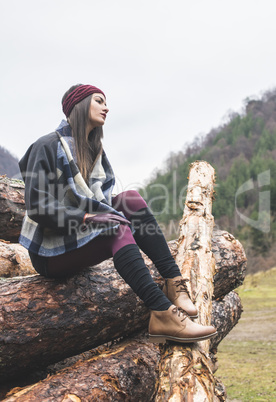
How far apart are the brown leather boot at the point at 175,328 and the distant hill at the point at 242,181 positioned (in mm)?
12242

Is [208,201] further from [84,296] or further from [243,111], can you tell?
[243,111]

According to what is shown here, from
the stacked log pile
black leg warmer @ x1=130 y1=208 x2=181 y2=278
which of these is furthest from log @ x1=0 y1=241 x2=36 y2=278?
black leg warmer @ x1=130 y1=208 x2=181 y2=278

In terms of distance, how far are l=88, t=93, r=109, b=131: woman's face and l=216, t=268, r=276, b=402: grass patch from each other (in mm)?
3372

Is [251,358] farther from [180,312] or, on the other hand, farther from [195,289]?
[180,312]

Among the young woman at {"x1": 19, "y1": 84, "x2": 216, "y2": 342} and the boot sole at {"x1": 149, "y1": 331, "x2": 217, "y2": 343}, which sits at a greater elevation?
→ the young woman at {"x1": 19, "y1": 84, "x2": 216, "y2": 342}

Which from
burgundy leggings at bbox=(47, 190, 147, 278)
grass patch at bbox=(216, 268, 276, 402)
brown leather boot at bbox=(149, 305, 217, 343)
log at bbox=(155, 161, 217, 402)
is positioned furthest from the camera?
grass patch at bbox=(216, 268, 276, 402)

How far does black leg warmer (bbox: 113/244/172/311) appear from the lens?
2154 millimetres

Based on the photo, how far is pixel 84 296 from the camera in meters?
2.57

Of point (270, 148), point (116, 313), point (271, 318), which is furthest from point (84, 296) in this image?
point (270, 148)

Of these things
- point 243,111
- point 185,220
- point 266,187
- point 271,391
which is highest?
point 243,111

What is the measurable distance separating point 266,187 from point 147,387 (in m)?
49.4

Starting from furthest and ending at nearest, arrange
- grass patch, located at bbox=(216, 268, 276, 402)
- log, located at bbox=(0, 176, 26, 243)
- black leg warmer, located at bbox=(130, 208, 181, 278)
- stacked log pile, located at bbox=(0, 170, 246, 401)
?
1. grass patch, located at bbox=(216, 268, 276, 402)
2. log, located at bbox=(0, 176, 26, 243)
3. black leg warmer, located at bbox=(130, 208, 181, 278)
4. stacked log pile, located at bbox=(0, 170, 246, 401)

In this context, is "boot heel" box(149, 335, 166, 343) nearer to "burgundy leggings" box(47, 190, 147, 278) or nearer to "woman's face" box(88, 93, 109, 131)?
"burgundy leggings" box(47, 190, 147, 278)

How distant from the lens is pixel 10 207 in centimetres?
426
